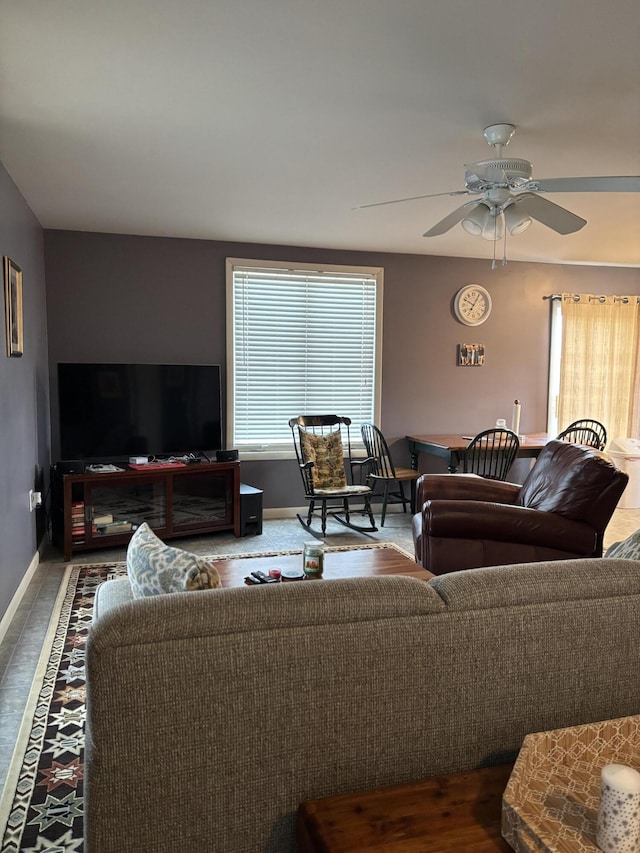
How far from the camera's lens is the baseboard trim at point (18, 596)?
3.21m

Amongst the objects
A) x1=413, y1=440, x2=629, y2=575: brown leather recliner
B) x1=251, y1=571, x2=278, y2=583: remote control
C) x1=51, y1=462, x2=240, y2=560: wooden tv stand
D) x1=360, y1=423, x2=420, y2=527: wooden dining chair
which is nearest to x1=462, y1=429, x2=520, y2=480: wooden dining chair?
x1=360, y1=423, x2=420, y2=527: wooden dining chair

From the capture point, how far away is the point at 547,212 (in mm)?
3131

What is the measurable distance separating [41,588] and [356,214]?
3.20 metres

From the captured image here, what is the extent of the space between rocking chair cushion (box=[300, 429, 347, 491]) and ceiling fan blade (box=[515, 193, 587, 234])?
2.87m

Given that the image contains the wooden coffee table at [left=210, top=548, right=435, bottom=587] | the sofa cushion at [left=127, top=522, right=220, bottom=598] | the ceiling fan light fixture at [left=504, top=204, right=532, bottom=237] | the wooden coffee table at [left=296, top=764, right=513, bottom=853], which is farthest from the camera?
the ceiling fan light fixture at [left=504, top=204, right=532, bottom=237]

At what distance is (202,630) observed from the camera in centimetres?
120

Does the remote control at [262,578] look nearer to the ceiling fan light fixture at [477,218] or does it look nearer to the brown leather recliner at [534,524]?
the brown leather recliner at [534,524]

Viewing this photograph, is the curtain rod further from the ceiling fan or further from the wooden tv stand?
the wooden tv stand

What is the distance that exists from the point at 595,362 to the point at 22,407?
542cm

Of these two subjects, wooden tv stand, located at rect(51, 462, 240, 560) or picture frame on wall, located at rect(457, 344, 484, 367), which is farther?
picture frame on wall, located at rect(457, 344, 484, 367)

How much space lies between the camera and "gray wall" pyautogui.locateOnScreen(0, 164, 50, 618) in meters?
3.38

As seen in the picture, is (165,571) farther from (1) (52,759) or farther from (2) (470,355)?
(2) (470,355)

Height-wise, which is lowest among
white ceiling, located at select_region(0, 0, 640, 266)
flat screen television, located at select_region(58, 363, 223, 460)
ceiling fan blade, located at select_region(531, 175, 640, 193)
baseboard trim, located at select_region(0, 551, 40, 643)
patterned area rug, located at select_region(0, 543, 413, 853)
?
patterned area rug, located at select_region(0, 543, 413, 853)

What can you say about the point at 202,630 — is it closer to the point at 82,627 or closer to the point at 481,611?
the point at 481,611
